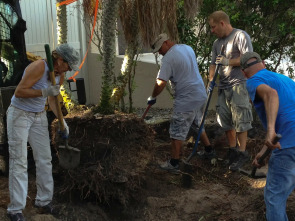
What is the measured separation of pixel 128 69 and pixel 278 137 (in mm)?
4148

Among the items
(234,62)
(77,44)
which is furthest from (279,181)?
(77,44)

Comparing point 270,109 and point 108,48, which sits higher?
point 108,48

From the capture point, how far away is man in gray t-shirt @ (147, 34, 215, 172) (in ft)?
18.3

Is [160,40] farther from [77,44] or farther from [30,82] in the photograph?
[77,44]

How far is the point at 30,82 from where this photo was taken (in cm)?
411

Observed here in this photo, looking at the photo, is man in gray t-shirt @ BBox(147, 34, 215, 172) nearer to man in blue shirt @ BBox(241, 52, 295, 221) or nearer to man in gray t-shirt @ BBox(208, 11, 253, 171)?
man in gray t-shirt @ BBox(208, 11, 253, 171)

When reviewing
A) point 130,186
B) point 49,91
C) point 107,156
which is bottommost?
point 130,186

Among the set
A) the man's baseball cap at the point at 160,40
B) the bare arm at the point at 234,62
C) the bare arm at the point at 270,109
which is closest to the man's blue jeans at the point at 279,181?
the bare arm at the point at 270,109

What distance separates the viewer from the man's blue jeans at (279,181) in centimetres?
363

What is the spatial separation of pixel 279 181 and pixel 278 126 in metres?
0.46

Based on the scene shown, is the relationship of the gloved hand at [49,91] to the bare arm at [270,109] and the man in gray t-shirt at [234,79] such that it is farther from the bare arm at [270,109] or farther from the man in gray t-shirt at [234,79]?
the man in gray t-shirt at [234,79]

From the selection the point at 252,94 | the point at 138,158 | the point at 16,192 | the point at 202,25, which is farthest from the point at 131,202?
the point at 202,25

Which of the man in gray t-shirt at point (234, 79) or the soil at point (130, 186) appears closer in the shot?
the soil at point (130, 186)

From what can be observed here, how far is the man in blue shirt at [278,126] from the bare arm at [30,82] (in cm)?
194
